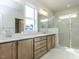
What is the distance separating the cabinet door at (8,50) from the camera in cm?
206

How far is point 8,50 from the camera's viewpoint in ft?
7.25

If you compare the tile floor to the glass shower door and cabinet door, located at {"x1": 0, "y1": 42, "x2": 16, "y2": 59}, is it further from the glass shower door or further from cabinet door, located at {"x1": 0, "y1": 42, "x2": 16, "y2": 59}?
cabinet door, located at {"x1": 0, "y1": 42, "x2": 16, "y2": 59}

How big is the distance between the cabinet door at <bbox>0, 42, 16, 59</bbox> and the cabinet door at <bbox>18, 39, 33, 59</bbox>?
0.79 ft

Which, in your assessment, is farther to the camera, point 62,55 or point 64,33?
point 64,33

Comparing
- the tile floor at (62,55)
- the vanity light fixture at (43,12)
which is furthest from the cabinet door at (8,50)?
the vanity light fixture at (43,12)

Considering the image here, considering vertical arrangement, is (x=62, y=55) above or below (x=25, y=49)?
below

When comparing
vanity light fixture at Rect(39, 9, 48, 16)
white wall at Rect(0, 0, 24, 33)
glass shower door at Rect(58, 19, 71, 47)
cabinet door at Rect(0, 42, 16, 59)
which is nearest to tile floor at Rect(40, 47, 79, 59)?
glass shower door at Rect(58, 19, 71, 47)

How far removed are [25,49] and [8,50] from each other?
0.73 m

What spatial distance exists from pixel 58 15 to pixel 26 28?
3.63 m

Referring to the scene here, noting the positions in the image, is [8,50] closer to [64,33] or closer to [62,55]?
[62,55]

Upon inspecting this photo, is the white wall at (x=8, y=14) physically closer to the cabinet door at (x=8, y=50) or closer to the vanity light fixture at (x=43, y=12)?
the cabinet door at (x=8, y=50)

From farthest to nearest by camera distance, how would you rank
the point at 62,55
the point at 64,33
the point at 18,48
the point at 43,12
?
the point at 64,33, the point at 43,12, the point at 62,55, the point at 18,48

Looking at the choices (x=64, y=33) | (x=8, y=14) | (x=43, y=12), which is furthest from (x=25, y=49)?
(x=64, y=33)

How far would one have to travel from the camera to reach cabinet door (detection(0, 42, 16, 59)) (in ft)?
6.75
